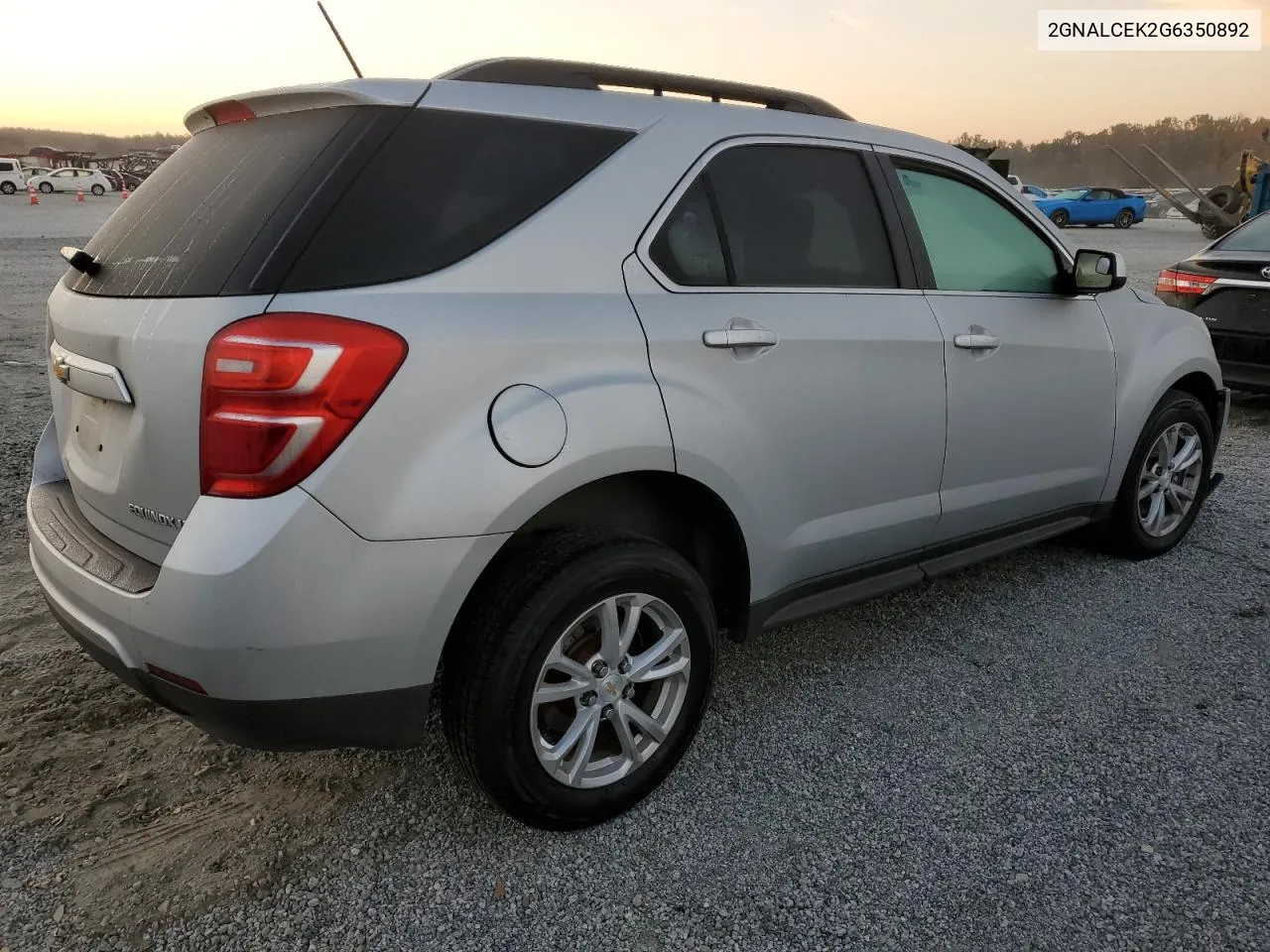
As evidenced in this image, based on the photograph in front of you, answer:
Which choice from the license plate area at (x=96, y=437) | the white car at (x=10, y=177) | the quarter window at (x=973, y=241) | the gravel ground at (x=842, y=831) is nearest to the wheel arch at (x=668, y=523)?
the gravel ground at (x=842, y=831)

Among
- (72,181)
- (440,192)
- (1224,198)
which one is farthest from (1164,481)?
(72,181)

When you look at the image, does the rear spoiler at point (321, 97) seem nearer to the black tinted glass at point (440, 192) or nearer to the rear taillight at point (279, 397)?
the black tinted glass at point (440, 192)

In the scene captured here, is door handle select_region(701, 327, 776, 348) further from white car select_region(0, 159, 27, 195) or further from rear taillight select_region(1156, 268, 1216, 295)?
white car select_region(0, 159, 27, 195)

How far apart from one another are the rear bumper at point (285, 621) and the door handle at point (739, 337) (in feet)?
2.54

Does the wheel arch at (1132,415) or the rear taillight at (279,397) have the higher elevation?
the rear taillight at (279,397)

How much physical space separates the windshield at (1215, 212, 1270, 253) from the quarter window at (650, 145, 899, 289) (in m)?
5.17

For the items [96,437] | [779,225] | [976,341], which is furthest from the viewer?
[976,341]

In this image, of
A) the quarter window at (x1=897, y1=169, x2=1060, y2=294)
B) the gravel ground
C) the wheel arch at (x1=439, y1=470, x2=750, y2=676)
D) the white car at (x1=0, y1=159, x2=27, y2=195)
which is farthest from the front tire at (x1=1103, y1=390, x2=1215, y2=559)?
the white car at (x1=0, y1=159, x2=27, y2=195)

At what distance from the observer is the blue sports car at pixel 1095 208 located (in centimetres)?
3462

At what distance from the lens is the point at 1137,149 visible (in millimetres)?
86812

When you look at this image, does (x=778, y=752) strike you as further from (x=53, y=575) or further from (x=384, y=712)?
(x=53, y=575)

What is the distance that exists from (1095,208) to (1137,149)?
6290 cm

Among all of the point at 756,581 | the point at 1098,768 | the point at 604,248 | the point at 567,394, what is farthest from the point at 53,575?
the point at 1098,768

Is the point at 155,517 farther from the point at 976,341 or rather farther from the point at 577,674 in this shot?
the point at 976,341
